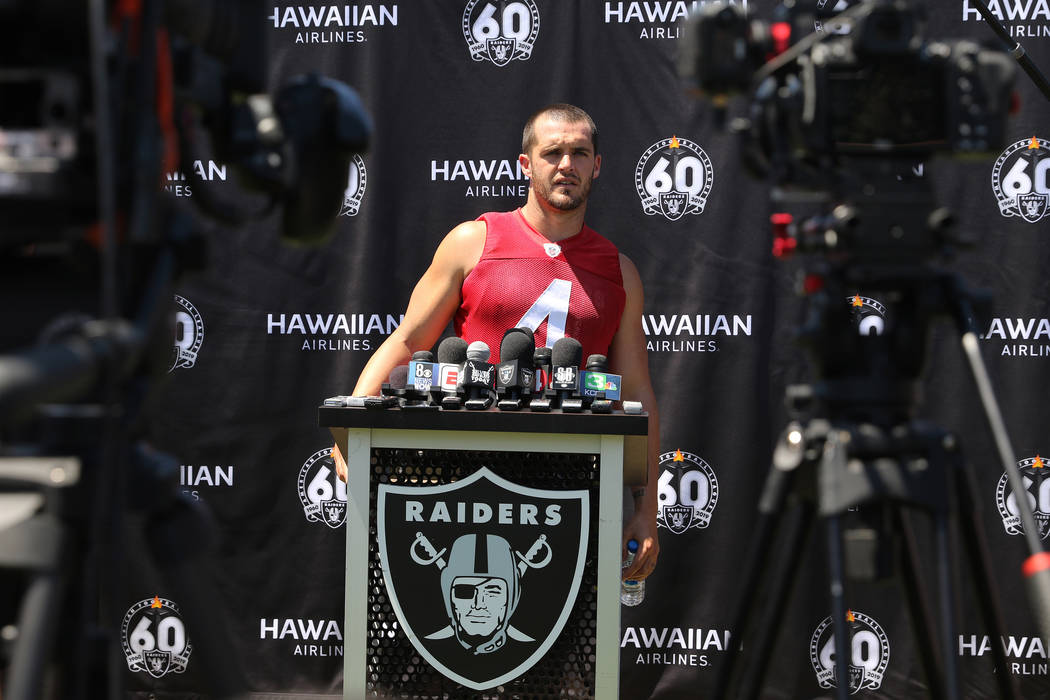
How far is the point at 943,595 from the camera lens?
1.14 meters

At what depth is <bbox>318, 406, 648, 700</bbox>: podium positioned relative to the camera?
2303 mm

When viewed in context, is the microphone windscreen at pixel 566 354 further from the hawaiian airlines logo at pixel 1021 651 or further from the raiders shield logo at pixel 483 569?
the hawaiian airlines logo at pixel 1021 651

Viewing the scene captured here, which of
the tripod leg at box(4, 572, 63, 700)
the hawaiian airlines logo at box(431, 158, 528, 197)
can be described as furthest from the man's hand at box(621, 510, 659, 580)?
the tripod leg at box(4, 572, 63, 700)

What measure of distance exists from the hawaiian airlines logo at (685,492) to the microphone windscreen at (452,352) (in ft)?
4.28

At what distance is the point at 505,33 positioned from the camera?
368 cm

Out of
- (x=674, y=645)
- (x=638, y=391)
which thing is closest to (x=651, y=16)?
(x=638, y=391)

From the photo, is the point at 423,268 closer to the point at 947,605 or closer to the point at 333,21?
the point at 333,21

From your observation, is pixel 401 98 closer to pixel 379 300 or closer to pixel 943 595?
pixel 379 300

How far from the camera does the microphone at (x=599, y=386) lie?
2.37 m

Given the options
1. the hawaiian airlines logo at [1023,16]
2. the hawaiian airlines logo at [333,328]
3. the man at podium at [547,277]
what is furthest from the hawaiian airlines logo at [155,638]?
the hawaiian airlines logo at [1023,16]

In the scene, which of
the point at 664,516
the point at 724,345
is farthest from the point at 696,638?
the point at 724,345

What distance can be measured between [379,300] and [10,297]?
2622 millimetres

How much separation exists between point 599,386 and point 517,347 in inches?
9.2

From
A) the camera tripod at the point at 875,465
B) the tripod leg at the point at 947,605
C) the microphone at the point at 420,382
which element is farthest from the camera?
the microphone at the point at 420,382
